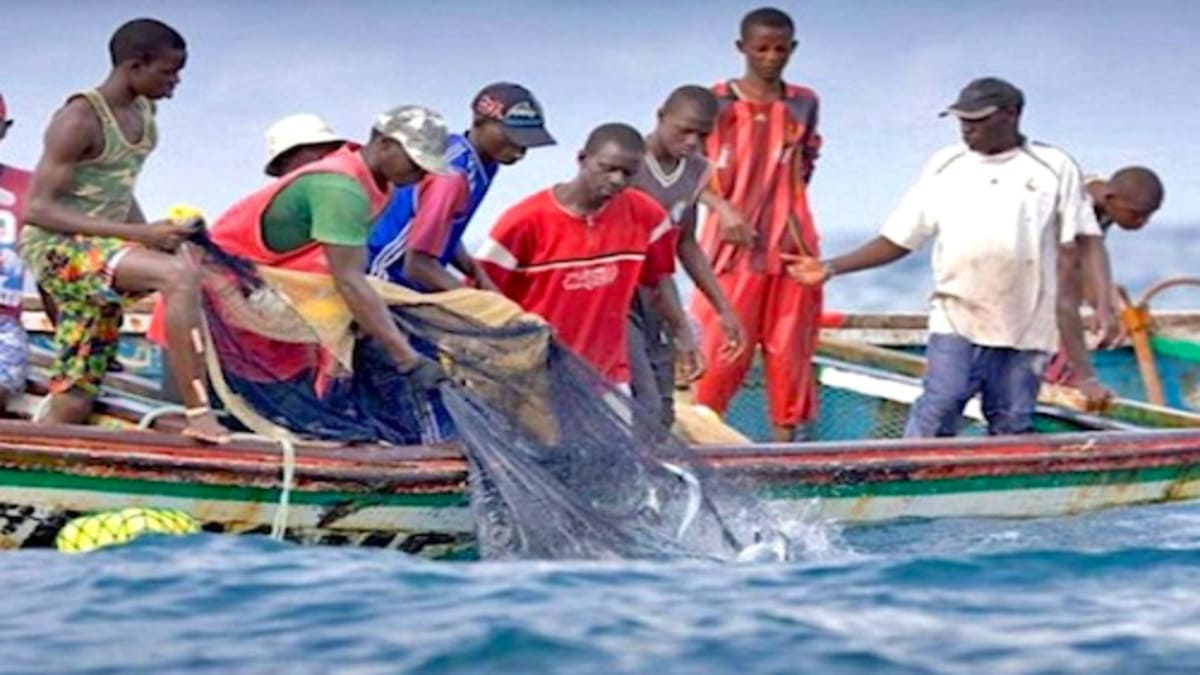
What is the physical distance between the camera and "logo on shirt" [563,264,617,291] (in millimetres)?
9656

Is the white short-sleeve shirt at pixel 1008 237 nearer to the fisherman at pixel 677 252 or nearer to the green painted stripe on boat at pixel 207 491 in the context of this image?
the fisherman at pixel 677 252

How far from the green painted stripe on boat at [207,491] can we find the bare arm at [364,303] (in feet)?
1.45

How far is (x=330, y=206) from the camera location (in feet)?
27.7

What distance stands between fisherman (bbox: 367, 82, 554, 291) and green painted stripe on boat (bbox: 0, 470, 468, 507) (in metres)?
0.85

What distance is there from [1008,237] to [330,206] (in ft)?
9.87

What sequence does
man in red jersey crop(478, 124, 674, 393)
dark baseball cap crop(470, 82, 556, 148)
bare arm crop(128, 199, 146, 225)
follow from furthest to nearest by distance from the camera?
1. man in red jersey crop(478, 124, 674, 393)
2. dark baseball cap crop(470, 82, 556, 148)
3. bare arm crop(128, 199, 146, 225)

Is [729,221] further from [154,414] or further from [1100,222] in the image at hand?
[154,414]

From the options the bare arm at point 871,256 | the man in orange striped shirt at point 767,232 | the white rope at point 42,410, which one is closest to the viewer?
the white rope at point 42,410

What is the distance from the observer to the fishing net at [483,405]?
28.3 ft

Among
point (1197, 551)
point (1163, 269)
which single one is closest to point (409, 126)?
point (1197, 551)

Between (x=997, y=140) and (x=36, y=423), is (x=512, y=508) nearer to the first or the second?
(x=36, y=423)

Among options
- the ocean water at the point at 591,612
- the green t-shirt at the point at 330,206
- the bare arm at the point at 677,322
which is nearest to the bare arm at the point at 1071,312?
the bare arm at the point at 677,322

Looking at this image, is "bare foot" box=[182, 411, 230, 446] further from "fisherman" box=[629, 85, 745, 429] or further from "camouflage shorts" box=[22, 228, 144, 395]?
"fisherman" box=[629, 85, 745, 429]

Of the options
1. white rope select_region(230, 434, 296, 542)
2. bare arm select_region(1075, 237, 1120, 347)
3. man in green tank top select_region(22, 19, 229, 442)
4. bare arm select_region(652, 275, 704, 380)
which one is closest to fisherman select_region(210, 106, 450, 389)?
man in green tank top select_region(22, 19, 229, 442)
